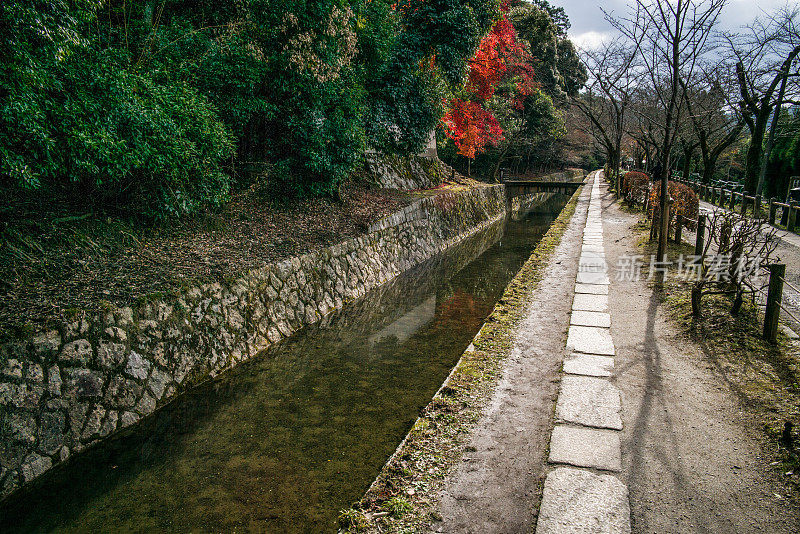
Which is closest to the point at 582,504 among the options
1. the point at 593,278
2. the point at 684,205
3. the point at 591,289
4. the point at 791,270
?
the point at 591,289

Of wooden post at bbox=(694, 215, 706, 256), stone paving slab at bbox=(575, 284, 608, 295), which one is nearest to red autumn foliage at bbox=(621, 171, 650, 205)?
wooden post at bbox=(694, 215, 706, 256)

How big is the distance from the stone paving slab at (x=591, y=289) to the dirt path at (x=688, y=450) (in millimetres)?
1994

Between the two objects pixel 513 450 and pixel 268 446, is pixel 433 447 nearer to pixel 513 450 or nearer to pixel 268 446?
pixel 513 450

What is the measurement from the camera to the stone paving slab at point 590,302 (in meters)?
6.61

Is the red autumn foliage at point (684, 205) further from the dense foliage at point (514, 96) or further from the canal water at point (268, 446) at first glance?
the dense foliage at point (514, 96)

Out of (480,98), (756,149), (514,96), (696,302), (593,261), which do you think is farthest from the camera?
(514,96)

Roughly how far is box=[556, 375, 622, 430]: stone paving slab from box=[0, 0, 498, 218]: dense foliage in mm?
5917

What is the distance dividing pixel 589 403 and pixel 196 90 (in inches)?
286

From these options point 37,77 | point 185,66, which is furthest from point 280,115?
point 37,77

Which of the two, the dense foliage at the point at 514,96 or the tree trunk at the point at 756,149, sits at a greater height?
the dense foliage at the point at 514,96

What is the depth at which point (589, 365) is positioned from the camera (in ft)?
15.8

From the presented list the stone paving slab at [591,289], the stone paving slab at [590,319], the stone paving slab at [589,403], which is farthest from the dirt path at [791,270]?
the stone paving slab at [591,289]

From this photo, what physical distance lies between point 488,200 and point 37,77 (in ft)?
63.6

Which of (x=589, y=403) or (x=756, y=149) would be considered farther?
(x=756, y=149)
